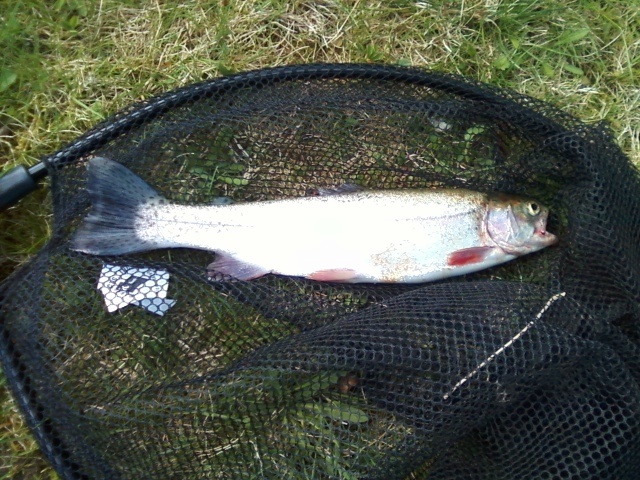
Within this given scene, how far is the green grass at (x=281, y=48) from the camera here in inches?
103

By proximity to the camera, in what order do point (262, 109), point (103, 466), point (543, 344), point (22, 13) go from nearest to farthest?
1. point (543, 344)
2. point (103, 466)
3. point (262, 109)
4. point (22, 13)

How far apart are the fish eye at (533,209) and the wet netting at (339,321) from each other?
95 millimetres

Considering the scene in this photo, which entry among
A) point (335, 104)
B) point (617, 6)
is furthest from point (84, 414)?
point (617, 6)

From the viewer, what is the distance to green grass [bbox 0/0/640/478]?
103 inches

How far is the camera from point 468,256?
231 cm

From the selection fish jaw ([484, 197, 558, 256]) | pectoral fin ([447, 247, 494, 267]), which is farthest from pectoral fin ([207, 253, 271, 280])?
fish jaw ([484, 197, 558, 256])

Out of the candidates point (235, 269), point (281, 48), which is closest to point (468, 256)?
point (235, 269)

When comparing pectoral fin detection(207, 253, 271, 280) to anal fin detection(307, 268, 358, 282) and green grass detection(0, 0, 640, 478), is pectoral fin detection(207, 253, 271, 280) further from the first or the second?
green grass detection(0, 0, 640, 478)

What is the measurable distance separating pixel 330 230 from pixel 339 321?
1.31ft

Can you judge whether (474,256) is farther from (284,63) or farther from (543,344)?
(284,63)

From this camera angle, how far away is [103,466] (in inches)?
76.7

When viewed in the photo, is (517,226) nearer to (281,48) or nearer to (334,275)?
(334,275)

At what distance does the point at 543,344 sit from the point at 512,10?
184 centimetres

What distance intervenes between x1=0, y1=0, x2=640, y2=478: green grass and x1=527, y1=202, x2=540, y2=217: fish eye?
760 mm
